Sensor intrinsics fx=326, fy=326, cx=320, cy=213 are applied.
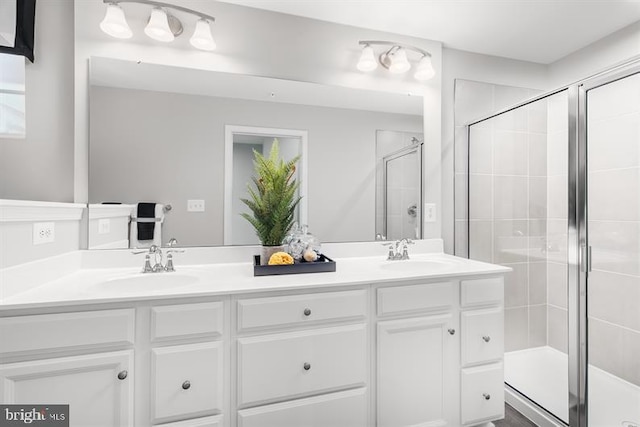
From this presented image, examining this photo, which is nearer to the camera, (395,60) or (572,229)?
(572,229)

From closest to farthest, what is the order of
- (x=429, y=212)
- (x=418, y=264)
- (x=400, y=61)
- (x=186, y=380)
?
(x=186, y=380) < (x=418, y=264) < (x=400, y=61) < (x=429, y=212)

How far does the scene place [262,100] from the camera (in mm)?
1883

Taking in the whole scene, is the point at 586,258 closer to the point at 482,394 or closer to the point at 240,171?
the point at 482,394

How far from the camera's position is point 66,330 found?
110 cm

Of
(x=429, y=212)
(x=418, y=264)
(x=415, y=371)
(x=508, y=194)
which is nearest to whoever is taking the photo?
(x=415, y=371)

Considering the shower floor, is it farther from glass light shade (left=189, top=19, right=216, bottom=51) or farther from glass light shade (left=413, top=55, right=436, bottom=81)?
glass light shade (left=189, top=19, right=216, bottom=51)

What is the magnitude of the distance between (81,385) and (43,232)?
64 cm

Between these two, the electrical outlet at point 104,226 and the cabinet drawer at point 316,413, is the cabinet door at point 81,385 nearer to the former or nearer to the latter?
the cabinet drawer at point 316,413

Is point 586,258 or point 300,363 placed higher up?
point 586,258

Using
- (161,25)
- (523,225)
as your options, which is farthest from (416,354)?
(161,25)

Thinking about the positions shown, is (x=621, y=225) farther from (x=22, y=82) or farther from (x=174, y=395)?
(x=22, y=82)

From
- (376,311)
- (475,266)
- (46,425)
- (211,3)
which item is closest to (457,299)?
(475,266)

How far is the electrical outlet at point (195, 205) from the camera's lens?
177cm

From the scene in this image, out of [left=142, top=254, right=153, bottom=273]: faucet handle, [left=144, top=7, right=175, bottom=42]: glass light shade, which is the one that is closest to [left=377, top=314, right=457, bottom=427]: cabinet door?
[left=142, top=254, right=153, bottom=273]: faucet handle
